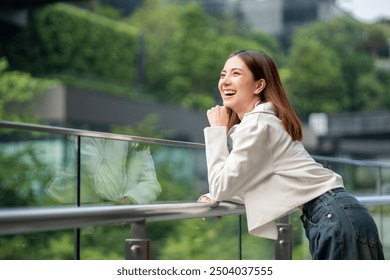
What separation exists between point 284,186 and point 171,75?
31.1 meters

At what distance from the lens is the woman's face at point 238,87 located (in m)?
1.91

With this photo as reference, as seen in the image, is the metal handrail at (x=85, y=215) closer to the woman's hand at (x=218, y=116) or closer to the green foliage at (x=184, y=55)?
the woman's hand at (x=218, y=116)

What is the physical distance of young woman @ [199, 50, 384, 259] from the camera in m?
1.70

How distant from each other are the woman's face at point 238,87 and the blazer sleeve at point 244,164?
16cm

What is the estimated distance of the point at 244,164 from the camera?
1.70 meters

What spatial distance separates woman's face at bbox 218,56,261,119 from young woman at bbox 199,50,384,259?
0.08 m

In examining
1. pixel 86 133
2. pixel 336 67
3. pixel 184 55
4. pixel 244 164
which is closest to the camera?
pixel 244 164

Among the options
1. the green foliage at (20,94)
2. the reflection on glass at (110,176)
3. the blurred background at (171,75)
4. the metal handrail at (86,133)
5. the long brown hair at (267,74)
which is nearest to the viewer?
the long brown hair at (267,74)

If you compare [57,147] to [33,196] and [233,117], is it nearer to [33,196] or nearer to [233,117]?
[33,196]

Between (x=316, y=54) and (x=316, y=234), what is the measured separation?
1414 inches

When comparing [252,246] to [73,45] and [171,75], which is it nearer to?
[73,45]

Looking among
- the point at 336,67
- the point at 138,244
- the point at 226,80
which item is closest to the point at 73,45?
the point at 336,67

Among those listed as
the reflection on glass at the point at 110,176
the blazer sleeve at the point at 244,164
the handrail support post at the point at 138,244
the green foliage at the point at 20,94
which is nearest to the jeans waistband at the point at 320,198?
the blazer sleeve at the point at 244,164

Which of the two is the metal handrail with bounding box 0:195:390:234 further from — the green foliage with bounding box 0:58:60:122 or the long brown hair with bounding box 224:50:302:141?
the green foliage with bounding box 0:58:60:122
